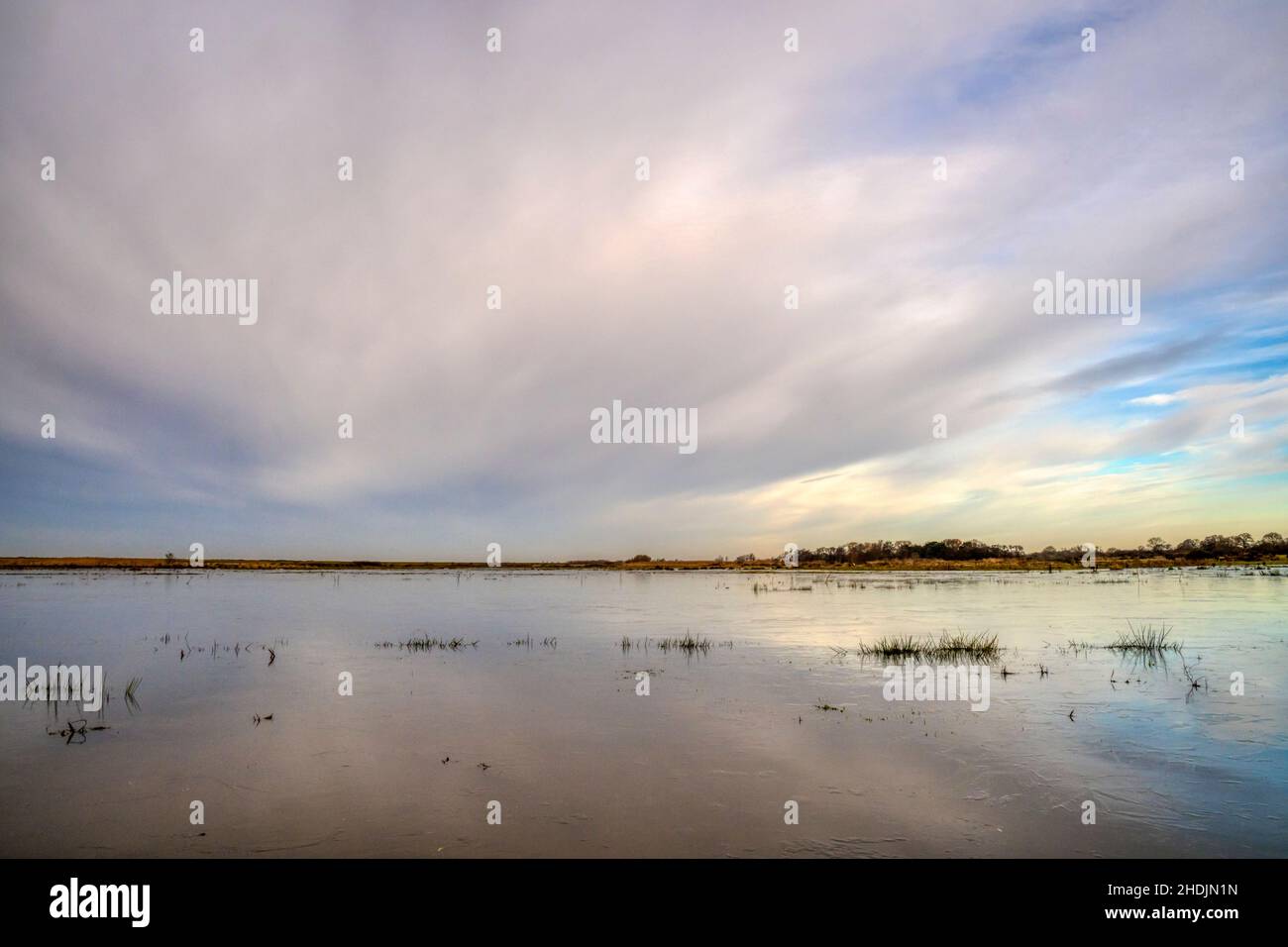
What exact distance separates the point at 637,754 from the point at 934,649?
15175 millimetres

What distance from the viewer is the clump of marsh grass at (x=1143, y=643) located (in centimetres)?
2355

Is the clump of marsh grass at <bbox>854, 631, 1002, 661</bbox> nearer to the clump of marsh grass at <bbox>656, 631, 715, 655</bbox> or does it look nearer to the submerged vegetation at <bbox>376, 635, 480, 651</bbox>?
the clump of marsh grass at <bbox>656, 631, 715, 655</bbox>

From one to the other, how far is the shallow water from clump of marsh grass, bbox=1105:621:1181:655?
0.81 metres

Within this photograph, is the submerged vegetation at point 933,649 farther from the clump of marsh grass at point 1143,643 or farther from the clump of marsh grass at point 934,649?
the clump of marsh grass at point 1143,643

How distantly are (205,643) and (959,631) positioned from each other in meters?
29.9

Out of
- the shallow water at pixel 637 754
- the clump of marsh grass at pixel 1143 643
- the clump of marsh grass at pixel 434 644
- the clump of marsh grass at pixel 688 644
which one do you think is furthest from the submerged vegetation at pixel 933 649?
the clump of marsh grass at pixel 434 644

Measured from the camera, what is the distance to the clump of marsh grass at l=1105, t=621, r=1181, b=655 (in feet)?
77.3

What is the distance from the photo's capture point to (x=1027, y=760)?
12.2 m

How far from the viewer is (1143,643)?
2414 cm
